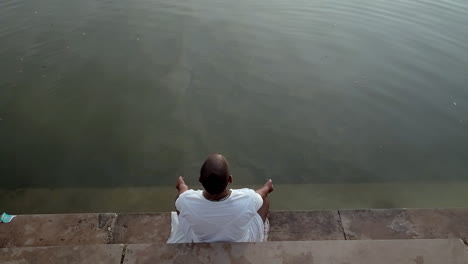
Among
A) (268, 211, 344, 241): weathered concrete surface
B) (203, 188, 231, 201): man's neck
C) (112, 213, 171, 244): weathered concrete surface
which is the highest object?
(203, 188, 231, 201): man's neck

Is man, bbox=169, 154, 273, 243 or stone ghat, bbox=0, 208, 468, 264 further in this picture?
stone ghat, bbox=0, 208, 468, 264


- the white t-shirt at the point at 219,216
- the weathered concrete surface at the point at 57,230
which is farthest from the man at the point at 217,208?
the weathered concrete surface at the point at 57,230

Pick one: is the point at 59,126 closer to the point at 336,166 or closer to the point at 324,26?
the point at 336,166

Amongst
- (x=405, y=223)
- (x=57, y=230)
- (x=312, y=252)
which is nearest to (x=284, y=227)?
(x=312, y=252)

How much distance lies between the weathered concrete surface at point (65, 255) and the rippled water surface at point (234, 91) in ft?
6.07

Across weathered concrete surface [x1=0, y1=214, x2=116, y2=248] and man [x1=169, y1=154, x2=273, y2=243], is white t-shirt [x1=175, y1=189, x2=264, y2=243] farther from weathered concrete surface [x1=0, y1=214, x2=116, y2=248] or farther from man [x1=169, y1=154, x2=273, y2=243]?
weathered concrete surface [x1=0, y1=214, x2=116, y2=248]

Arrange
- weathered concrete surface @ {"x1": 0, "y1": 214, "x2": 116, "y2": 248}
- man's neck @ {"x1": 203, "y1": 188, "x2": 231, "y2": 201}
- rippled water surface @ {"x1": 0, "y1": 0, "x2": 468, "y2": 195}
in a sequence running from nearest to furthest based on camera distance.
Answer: man's neck @ {"x1": 203, "y1": 188, "x2": 231, "y2": 201} < weathered concrete surface @ {"x1": 0, "y1": 214, "x2": 116, "y2": 248} < rippled water surface @ {"x1": 0, "y1": 0, "x2": 468, "y2": 195}

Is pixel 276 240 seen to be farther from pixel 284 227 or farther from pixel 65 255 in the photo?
pixel 65 255

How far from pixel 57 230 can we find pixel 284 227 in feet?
6.44

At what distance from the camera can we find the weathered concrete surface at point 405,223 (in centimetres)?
308

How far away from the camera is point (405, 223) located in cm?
317

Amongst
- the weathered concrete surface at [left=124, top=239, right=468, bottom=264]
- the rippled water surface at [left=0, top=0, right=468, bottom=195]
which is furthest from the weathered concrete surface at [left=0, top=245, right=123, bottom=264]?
the rippled water surface at [left=0, top=0, right=468, bottom=195]

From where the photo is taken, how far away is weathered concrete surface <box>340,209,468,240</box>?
3.08 metres

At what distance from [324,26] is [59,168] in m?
5.73
